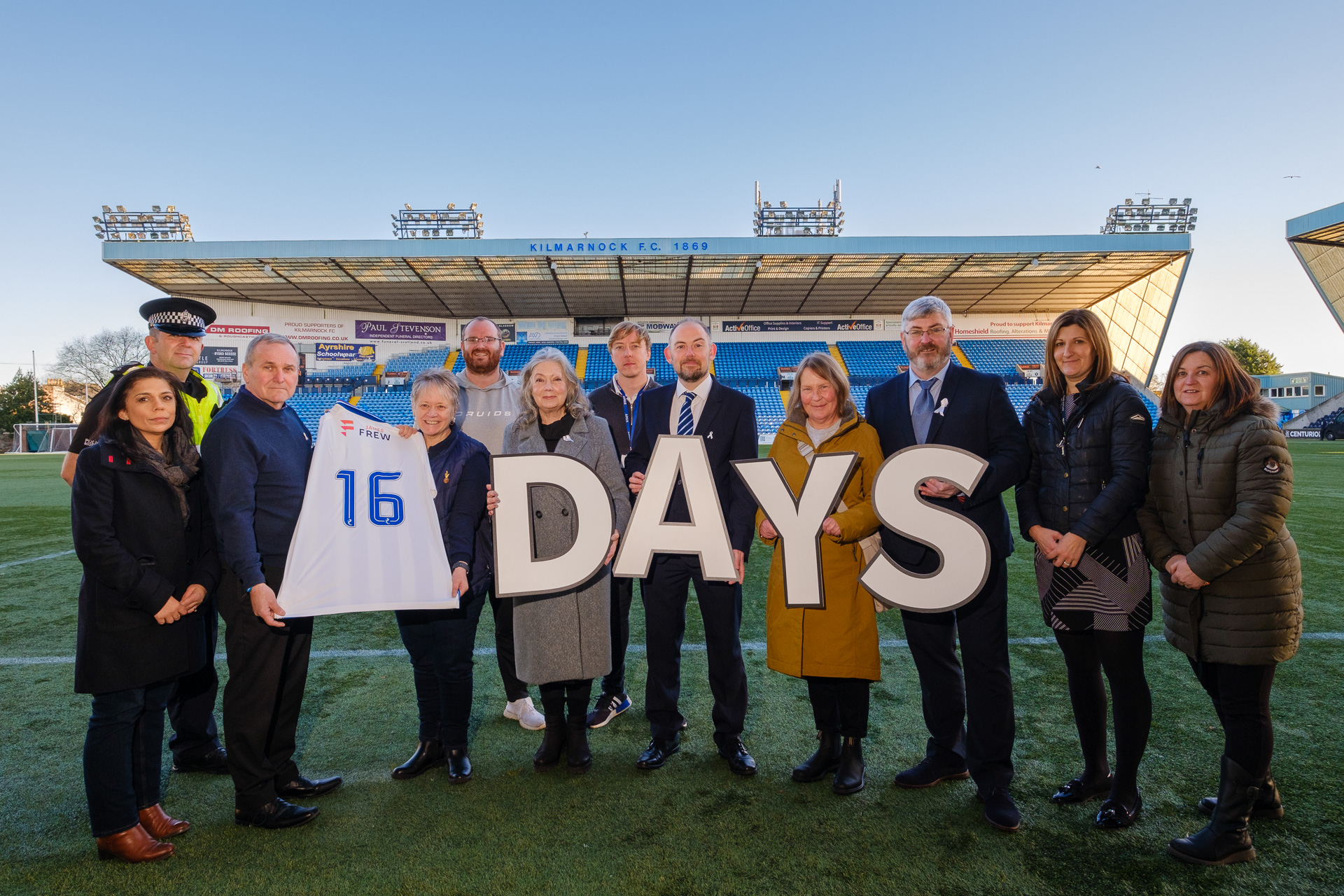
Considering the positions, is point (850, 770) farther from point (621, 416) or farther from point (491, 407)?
point (491, 407)

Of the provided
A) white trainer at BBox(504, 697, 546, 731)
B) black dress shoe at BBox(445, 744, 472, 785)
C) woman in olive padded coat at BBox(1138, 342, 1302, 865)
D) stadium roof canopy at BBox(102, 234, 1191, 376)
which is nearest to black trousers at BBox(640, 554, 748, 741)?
white trainer at BBox(504, 697, 546, 731)

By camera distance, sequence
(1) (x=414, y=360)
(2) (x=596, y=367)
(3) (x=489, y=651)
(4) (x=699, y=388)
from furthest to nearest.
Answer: (1) (x=414, y=360) → (2) (x=596, y=367) → (3) (x=489, y=651) → (4) (x=699, y=388)

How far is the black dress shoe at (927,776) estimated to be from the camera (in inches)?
104

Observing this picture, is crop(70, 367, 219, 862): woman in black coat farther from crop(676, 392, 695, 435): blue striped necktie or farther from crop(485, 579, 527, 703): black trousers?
crop(676, 392, 695, 435): blue striped necktie

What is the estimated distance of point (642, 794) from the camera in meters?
2.61

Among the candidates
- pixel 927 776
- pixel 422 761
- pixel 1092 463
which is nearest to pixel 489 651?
pixel 422 761

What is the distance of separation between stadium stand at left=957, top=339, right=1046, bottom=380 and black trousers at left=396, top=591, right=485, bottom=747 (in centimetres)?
3229

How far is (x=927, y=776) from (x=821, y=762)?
411mm

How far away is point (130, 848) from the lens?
220 cm

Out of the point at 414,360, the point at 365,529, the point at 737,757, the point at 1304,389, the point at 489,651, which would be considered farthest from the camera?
the point at 1304,389

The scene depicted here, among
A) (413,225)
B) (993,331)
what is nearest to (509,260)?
(413,225)

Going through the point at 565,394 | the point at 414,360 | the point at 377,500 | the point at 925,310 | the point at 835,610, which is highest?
the point at 414,360

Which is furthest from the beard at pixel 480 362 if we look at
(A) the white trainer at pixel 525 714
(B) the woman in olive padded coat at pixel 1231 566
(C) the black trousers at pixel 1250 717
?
(C) the black trousers at pixel 1250 717

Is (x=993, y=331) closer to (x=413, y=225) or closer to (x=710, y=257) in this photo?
(x=710, y=257)
